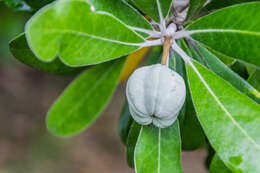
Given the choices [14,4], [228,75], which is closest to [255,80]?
[228,75]

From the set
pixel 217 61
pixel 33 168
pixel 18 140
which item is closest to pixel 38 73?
pixel 18 140

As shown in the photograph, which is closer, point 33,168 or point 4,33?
point 4,33

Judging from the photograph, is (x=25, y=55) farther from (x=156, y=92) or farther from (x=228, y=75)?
(x=228, y=75)

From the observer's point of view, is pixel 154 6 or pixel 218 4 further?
pixel 218 4

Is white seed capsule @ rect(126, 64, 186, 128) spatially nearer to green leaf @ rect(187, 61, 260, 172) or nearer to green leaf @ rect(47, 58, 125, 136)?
green leaf @ rect(187, 61, 260, 172)

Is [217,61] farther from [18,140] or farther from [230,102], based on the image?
[18,140]
